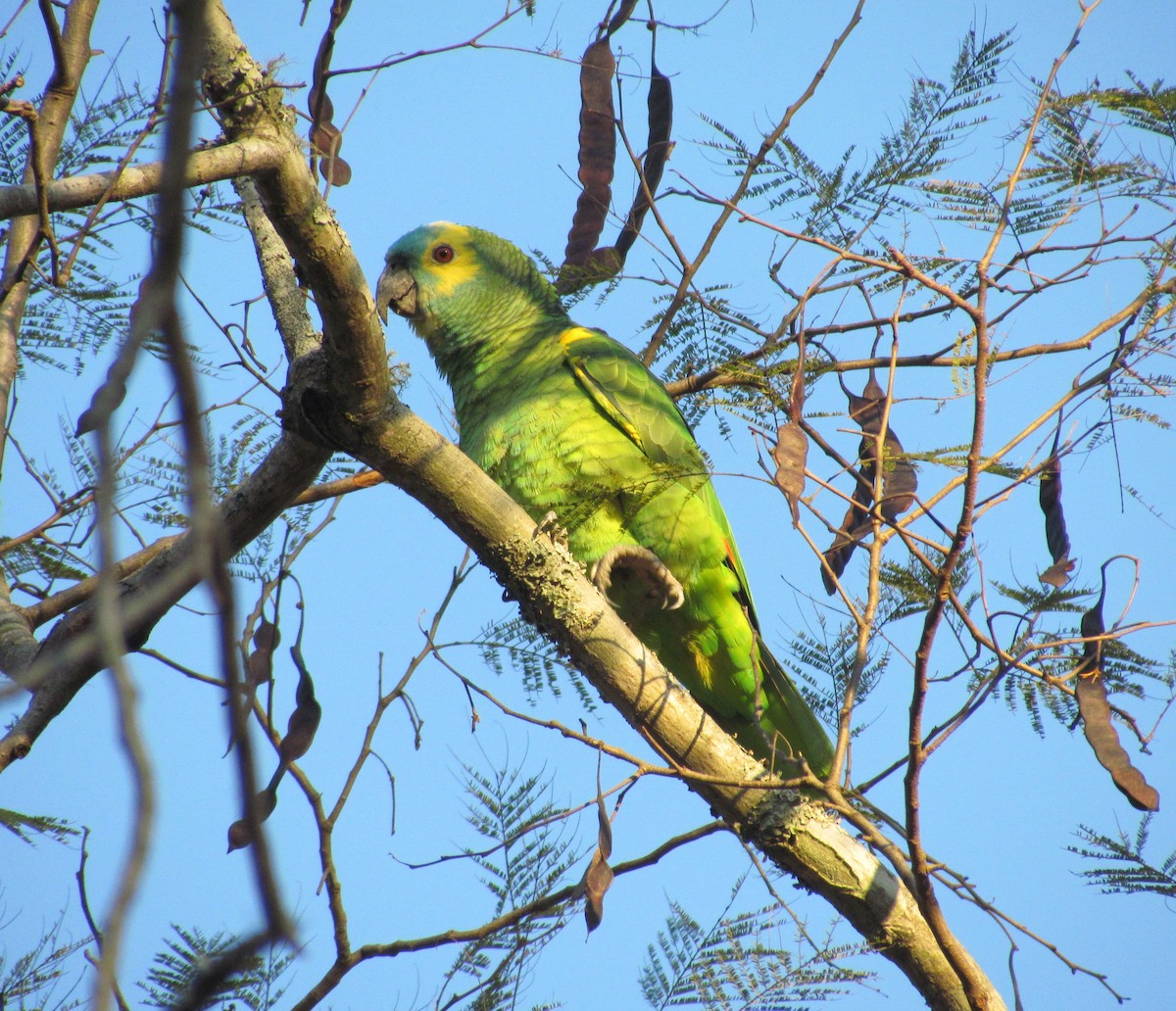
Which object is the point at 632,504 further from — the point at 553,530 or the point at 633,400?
the point at 633,400

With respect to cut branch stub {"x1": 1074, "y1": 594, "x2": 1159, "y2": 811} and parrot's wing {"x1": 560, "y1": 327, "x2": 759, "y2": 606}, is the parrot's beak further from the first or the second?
cut branch stub {"x1": 1074, "y1": 594, "x2": 1159, "y2": 811}

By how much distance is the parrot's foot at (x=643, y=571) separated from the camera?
3127 millimetres

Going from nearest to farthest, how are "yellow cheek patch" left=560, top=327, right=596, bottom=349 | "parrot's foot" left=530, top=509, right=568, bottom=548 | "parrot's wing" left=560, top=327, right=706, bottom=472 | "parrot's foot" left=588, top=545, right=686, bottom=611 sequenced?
1. "parrot's foot" left=530, top=509, right=568, bottom=548
2. "parrot's foot" left=588, top=545, right=686, bottom=611
3. "parrot's wing" left=560, top=327, right=706, bottom=472
4. "yellow cheek patch" left=560, top=327, right=596, bottom=349

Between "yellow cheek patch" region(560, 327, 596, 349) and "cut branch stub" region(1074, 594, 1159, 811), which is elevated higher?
"yellow cheek patch" region(560, 327, 596, 349)

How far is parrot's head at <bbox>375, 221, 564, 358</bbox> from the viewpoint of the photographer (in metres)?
3.78

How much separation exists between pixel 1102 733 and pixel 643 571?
1478mm

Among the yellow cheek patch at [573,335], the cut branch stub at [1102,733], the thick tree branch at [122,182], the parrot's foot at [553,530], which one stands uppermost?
the yellow cheek patch at [573,335]

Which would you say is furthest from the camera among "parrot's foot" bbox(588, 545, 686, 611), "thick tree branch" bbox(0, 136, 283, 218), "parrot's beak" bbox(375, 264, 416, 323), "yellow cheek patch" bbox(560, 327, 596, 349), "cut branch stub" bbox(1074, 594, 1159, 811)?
"parrot's beak" bbox(375, 264, 416, 323)

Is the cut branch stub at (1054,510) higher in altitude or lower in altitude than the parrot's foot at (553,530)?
lower

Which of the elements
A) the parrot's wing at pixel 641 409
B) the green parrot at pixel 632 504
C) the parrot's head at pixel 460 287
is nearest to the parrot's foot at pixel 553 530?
the green parrot at pixel 632 504

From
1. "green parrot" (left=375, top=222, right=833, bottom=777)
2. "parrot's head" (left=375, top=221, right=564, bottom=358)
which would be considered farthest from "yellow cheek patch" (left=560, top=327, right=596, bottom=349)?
"parrot's head" (left=375, top=221, right=564, bottom=358)

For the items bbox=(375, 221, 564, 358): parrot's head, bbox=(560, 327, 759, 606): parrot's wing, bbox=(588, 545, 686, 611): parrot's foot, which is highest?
bbox=(375, 221, 564, 358): parrot's head

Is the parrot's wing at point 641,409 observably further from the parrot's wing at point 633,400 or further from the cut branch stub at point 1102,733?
the cut branch stub at point 1102,733

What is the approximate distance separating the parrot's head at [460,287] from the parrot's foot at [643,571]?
109 cm
